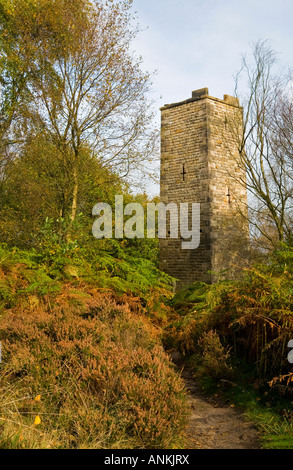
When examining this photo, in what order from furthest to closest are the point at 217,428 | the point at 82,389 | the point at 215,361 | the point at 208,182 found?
1. the point at 208,182
2. the point at 215,361
3. the point at 217,428
4. the point at 82,389

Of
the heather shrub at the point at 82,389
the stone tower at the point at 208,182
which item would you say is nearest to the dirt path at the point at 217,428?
the heather shrub at the point at 82,389

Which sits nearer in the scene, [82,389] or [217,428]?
[82,389]

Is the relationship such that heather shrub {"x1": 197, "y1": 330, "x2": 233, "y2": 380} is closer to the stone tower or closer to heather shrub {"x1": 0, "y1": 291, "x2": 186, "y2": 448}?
heather shrub {"x1": 0, "y1": 291, "x2": 186, "y2": 448}

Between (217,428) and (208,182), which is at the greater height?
(208,182)

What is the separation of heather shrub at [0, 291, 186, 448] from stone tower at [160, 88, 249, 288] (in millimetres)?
9893

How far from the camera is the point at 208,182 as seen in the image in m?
14.7

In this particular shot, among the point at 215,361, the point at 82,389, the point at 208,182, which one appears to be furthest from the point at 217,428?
the point at 208,182

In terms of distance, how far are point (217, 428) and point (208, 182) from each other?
11.4m

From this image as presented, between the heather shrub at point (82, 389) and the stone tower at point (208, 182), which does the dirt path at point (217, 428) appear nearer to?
the heather shrub at point (82, 389)

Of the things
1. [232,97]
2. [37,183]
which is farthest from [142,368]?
[232,97]

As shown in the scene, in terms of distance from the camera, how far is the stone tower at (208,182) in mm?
14750

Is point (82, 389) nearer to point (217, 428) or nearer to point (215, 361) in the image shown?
point (217, 428)

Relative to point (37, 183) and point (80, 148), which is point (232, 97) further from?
point (37, 183)

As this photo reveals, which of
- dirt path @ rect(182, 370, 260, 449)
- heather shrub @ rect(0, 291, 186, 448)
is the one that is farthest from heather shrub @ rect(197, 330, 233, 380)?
heather shrub @ rect(0, 291, 186, 448)
